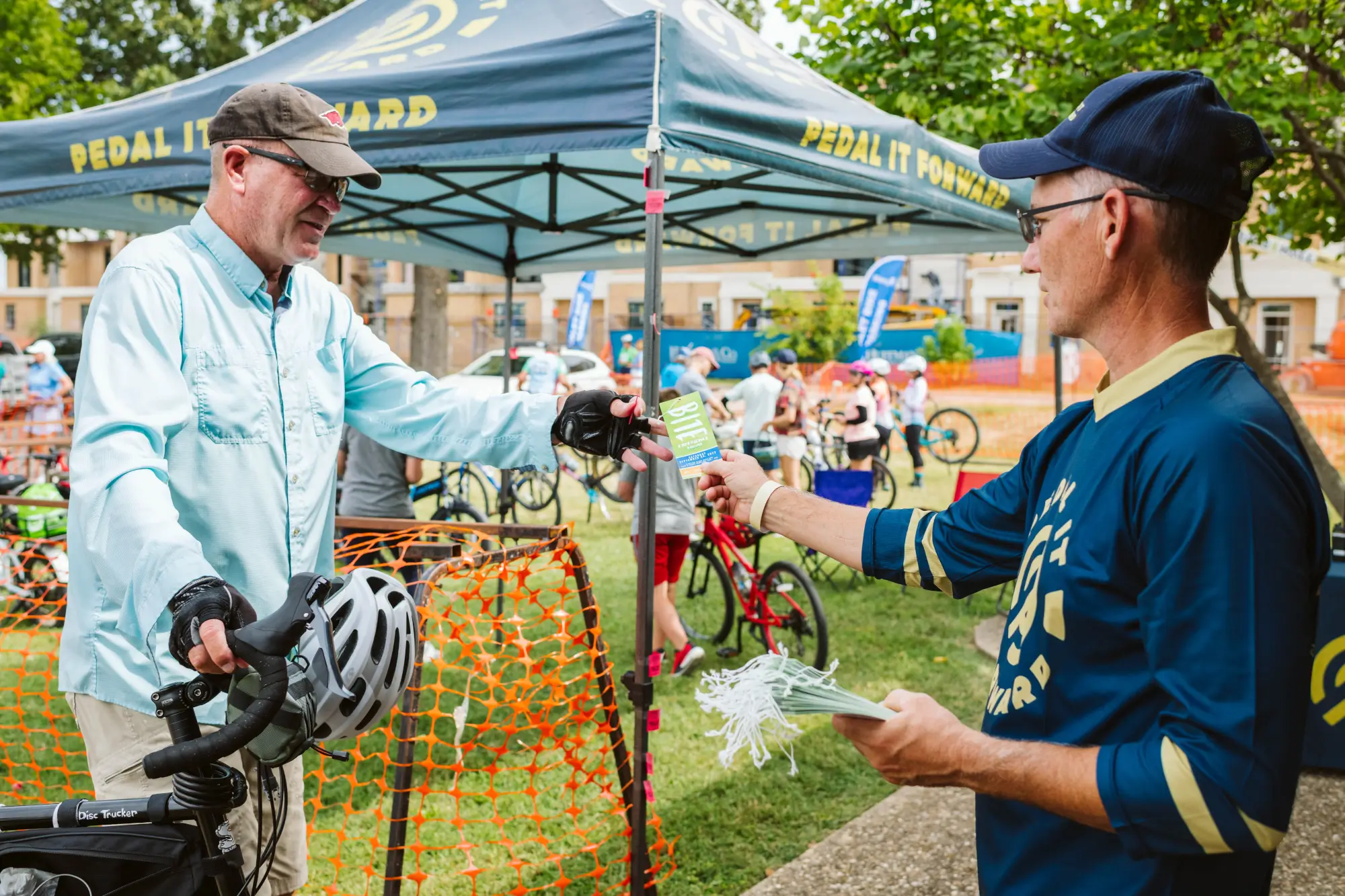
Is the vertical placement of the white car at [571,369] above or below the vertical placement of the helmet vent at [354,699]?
above

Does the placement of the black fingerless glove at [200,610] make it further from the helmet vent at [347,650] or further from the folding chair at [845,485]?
the folding chair at [845,485]

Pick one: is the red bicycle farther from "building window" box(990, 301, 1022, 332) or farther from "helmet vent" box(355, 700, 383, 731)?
"building window" box(990, 301, 1022, 332)

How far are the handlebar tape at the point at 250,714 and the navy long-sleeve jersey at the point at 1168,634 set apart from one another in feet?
3.69

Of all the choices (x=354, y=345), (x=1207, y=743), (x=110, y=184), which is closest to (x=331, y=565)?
(x=354, y=345)

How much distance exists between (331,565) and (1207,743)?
2.06 metres

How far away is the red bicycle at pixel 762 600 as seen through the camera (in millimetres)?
6340

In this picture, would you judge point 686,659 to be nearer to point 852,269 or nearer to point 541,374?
point 541,374

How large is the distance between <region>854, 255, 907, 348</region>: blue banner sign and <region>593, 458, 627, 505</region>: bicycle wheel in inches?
237

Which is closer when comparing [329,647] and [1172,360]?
[1172,360]

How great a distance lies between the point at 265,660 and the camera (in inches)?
60.2

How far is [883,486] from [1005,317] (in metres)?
25.6

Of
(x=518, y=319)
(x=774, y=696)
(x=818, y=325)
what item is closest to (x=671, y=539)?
(x=774, y=696)

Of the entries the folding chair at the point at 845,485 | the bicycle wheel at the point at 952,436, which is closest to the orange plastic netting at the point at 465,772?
the folding chair at the point at 845,485

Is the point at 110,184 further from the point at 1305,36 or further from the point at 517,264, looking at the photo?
the point at 1305,36
